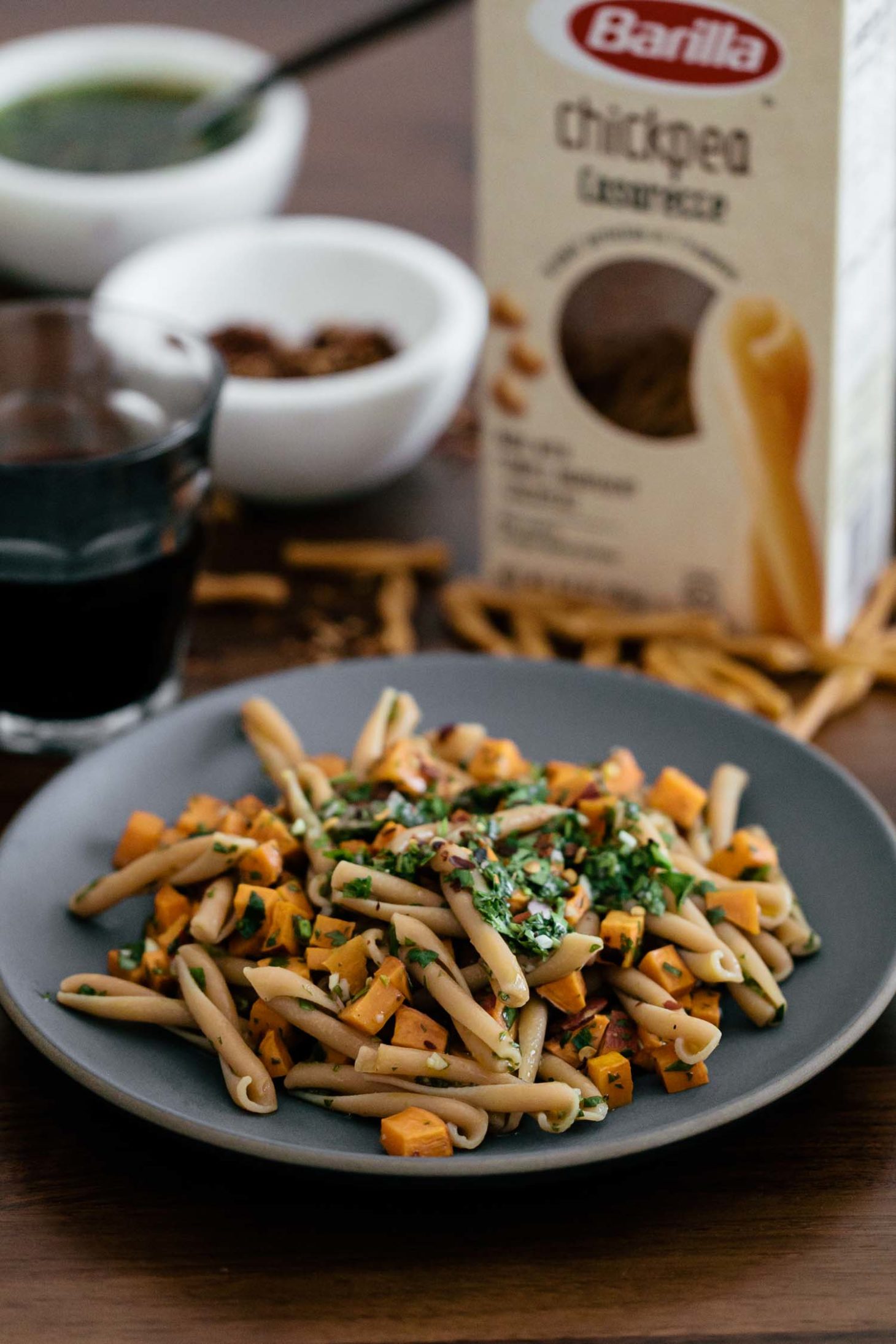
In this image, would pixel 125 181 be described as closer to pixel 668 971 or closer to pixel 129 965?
pixel 129 965

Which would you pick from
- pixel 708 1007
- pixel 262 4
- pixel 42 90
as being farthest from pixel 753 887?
pixel 262 4

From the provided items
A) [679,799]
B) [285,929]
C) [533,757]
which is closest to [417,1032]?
[285,929]

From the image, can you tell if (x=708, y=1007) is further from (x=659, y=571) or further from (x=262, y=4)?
(x=262, y=4)

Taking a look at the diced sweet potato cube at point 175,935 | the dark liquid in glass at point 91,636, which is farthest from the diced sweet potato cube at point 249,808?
the dark liquid in glass at point 91,636

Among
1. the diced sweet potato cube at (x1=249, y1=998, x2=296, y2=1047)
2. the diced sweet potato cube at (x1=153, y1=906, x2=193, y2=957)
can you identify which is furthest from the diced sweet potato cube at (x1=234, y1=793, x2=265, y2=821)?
the diced sweet potato cube at (x1=249, y1=998, x2=296, y2=1047)

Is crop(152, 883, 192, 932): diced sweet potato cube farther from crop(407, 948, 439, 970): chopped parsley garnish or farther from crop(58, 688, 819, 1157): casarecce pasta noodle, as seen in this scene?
crop(407, 948, 439, 970): chopped parsley garnish
